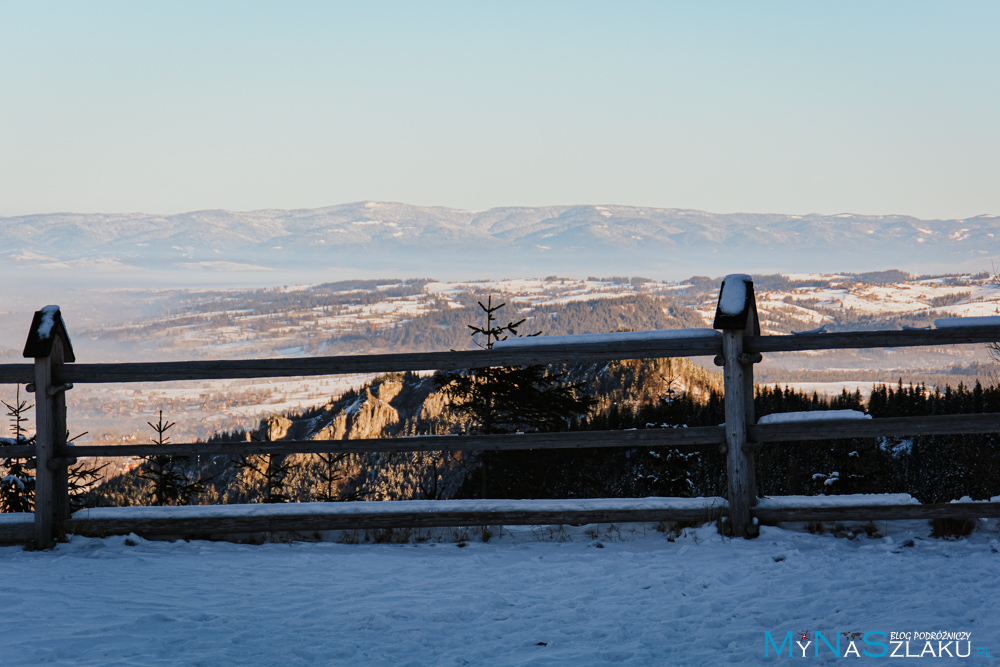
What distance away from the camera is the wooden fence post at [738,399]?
6875mm

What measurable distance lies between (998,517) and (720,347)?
8.82 ft

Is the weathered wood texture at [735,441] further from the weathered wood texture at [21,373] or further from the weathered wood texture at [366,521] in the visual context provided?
the weathered wood texture at [21,373]

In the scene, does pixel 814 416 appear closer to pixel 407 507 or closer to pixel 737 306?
pixel 737 306

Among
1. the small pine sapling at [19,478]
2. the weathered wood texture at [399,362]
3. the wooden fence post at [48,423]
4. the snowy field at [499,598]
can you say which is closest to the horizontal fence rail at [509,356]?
the weathered wood texture at [399,362]

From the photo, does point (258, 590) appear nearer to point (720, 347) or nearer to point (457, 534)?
point (457, 534)

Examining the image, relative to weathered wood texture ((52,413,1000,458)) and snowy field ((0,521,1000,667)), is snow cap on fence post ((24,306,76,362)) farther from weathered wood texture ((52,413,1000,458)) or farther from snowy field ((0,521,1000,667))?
snowy field ((0,521,1000,667))

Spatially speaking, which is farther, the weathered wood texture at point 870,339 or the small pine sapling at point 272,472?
the small pine sapling at point 272,472

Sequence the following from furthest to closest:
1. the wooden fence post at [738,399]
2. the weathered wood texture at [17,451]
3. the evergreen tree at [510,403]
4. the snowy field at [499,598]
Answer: the evergreen tree at [510,403], the weathered wood texture at [17,451], the wooden fence post at [738,399], the snowy field at [499,598]

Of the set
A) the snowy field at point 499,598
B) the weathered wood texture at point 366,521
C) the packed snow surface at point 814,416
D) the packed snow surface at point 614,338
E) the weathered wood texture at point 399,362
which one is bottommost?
the snowy field at point 499,598

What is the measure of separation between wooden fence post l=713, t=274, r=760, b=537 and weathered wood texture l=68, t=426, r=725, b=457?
0.58ft

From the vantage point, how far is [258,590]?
5.93 meters

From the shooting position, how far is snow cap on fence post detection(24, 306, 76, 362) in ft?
23.3

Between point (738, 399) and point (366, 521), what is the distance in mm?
3443

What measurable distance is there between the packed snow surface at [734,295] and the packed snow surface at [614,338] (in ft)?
0.83
